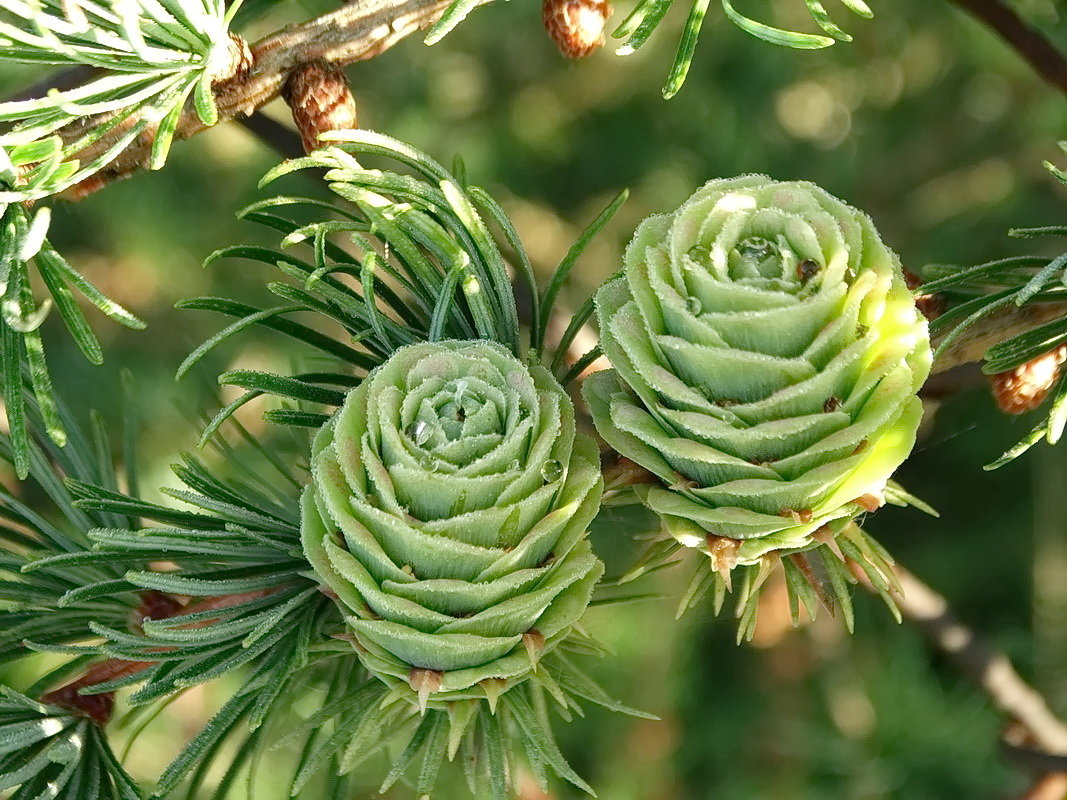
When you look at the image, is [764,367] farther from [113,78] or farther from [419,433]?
[113,78]

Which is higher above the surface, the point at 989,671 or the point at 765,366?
the point at 765,366

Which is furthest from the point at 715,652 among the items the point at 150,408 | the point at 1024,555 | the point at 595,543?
the point at 150,408

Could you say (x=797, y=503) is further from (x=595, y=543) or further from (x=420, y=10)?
(x=595, y=543)

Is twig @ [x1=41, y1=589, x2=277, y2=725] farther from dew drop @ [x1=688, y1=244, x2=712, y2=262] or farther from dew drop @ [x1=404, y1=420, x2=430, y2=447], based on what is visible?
dew drop @ [x1=688, y1=244, x2=712, y2=262]

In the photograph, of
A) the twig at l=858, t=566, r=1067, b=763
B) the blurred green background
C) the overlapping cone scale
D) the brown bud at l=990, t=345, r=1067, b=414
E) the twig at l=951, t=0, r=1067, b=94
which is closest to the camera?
the overlapping cone scale

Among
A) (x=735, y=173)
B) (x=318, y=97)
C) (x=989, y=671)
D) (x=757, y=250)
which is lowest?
(x=989, y=671)

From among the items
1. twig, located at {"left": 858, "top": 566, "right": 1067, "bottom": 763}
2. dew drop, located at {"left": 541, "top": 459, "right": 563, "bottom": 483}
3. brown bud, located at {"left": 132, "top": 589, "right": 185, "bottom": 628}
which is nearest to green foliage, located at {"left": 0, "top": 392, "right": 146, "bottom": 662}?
brown bud, located at {"left": 132, "top": 589, "right": 185, "bottom": 628}

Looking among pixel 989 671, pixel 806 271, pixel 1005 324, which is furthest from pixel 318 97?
pixel 989 671
